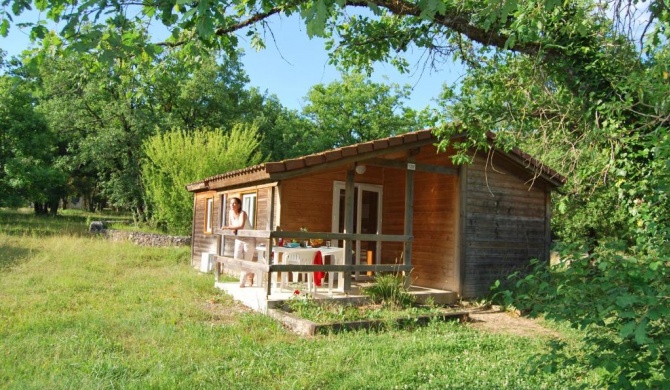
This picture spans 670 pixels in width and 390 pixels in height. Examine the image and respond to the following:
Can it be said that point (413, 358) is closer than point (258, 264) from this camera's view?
Yes

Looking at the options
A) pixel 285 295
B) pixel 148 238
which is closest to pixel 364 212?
pixel 285 295

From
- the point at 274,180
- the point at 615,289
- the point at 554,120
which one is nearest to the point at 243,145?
the point at 274,180

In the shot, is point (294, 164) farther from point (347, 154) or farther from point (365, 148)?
point (365, 148)

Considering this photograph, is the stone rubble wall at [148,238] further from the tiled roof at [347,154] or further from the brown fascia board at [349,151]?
the brown fascia board at [349,151]

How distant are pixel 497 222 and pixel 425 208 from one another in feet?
5.30

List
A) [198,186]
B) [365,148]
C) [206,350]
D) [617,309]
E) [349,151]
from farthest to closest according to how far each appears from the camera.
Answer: [198,186]
[365,148]
[349,151]
[206,350]
[617,309]

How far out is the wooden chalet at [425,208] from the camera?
33.9 feet

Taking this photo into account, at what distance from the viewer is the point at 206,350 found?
240 inches

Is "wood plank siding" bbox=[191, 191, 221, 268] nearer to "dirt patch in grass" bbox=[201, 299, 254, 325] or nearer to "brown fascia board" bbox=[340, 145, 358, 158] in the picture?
"dirt patch in grass" bbox=[201, 299, 254, 325]

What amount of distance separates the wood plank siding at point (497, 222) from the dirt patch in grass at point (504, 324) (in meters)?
0.83

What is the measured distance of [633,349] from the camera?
10.3 ft

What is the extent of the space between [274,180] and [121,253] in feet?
27.9

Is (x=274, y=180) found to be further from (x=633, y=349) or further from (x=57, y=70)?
(x=57, y=70)

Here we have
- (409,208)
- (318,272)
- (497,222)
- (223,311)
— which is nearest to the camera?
(223,311)
